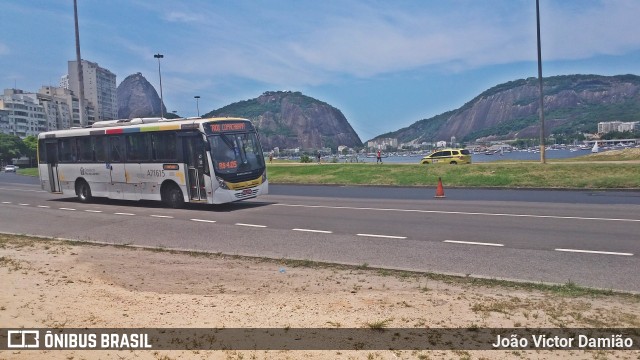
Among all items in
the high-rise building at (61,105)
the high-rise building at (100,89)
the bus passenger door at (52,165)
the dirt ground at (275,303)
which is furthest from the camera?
the high-rise building at (61,105)

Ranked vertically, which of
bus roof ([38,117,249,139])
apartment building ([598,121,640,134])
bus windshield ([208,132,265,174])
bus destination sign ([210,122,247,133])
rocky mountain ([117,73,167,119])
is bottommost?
bus windshield ([208,132,265,174])

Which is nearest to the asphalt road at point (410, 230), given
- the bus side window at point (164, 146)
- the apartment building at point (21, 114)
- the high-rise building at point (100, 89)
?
the bus side window at point (164, 146)

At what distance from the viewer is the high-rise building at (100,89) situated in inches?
5113

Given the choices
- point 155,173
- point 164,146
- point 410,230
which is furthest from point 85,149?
point 410,230

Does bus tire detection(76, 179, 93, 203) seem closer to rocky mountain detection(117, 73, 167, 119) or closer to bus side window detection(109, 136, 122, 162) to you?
bus side window detection(109, 136, 122, 162)

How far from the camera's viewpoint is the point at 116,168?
20.8 m

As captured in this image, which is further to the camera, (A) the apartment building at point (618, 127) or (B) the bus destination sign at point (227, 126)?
(A) the apartment building at point (618, 127)

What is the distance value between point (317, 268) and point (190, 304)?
270cm

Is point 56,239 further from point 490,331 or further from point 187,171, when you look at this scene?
point 490,331

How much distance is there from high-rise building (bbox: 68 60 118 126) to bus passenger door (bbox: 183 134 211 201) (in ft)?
377

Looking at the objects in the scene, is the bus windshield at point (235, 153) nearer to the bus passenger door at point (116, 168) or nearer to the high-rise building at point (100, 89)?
the bus passenger door at point (116, 168)

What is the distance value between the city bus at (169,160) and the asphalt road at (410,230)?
766 millimetres

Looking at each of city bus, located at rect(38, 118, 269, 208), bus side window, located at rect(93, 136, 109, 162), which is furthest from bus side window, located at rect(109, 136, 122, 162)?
bus side window, located at rect(93, 136, 109, 162)

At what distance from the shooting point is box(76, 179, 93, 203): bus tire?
2236 centimetres
